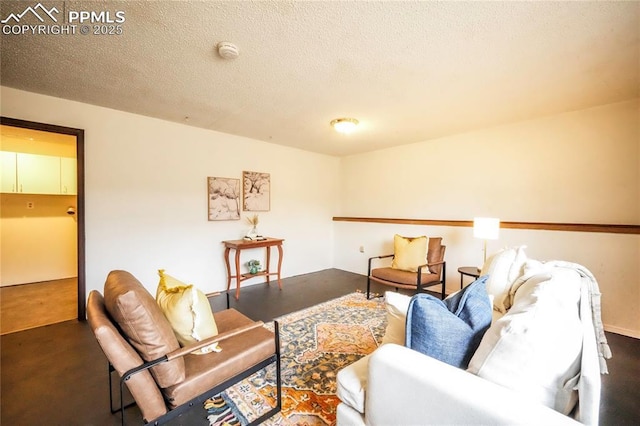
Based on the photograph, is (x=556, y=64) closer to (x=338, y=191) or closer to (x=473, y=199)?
(x=473, y=199)

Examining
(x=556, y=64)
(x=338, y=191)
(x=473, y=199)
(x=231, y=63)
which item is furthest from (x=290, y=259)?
(x=556, y=64)

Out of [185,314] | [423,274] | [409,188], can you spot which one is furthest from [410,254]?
[185,314]

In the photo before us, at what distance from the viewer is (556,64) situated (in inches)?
81.2

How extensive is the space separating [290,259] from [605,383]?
3.90 m

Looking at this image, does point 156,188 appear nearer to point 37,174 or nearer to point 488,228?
point 37,174

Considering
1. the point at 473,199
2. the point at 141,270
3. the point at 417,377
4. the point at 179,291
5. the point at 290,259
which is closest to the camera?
the point at 417,377

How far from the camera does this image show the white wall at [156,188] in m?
2.95

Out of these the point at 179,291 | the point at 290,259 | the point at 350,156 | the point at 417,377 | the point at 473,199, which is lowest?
the point at 290,259

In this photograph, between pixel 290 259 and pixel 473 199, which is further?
pixel 290 259

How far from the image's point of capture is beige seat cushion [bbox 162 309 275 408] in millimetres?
1270

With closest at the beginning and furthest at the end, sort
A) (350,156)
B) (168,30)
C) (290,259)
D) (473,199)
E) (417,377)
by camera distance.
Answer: (417,377) < (168,30) < (473,199) < (290,259) < (350,156)

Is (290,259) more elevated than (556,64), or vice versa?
(556,64)

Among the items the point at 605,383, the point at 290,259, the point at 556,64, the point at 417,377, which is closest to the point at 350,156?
the point at 290,259

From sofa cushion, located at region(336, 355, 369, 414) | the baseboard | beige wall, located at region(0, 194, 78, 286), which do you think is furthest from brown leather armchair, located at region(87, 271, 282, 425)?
beige wall, located at region(0, 194, 78, 286)
